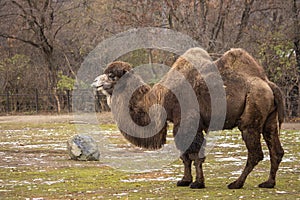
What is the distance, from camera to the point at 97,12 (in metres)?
39.8

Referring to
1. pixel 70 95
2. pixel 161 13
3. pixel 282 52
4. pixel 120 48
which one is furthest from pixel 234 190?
pixel 70 95

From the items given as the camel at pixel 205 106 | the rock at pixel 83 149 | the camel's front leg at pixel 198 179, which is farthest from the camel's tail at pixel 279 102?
the rock at pixel 83 149

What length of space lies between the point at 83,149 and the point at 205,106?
16.4 feet

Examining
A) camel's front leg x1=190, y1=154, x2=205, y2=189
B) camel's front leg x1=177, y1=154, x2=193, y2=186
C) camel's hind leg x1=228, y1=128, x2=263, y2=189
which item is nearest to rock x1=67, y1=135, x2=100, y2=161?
camel's front leg x1=177, y1=154, x2=193, y2=186

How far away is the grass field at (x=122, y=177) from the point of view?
8953mm

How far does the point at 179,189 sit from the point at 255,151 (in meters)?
1.31

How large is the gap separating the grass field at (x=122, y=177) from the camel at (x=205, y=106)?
494 mm

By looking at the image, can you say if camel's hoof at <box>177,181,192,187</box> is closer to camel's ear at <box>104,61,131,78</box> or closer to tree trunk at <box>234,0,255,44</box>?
camel's ear at <box>104,61,131,78</box>

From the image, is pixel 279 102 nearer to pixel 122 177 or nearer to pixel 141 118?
pixel 141 118

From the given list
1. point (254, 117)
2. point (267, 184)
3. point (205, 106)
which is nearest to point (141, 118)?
point (205, 106)

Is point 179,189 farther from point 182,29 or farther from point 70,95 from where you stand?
point 70,95

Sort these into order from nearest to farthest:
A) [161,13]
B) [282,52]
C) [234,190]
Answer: [234,190] < [282,52] < [161,13]

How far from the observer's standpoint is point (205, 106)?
9.64m

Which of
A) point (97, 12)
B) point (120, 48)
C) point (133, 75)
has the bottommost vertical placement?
point (133, 75)
